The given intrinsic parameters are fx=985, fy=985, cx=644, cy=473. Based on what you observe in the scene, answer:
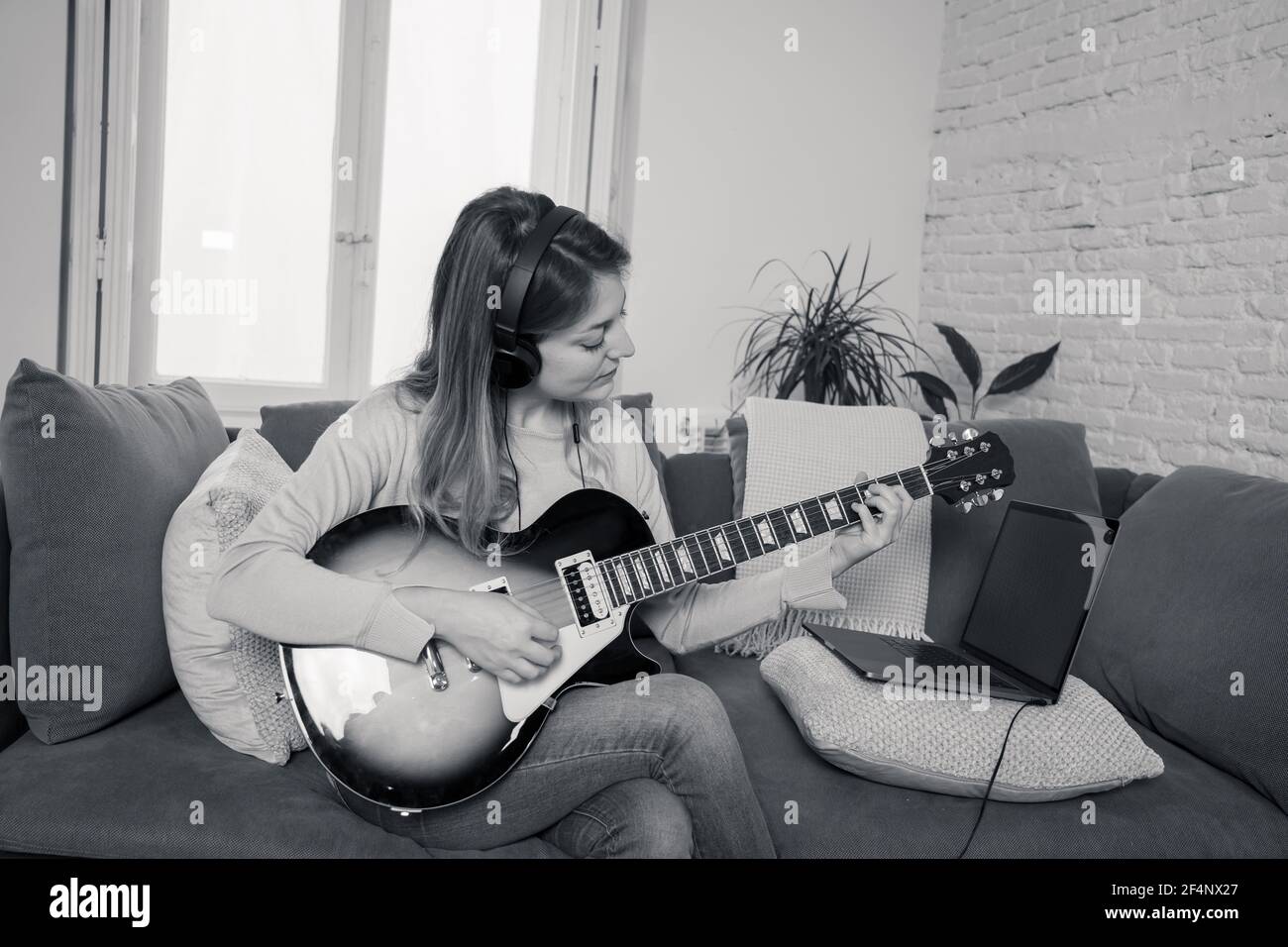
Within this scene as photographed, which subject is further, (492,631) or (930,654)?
(930,654)

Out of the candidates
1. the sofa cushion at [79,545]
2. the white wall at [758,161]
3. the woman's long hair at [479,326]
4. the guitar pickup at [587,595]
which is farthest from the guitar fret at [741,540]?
the white wall at [758,161]

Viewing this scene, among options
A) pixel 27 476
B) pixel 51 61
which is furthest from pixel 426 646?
pixel 51 61

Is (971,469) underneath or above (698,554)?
above

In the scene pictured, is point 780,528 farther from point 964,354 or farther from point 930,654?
point 964,354

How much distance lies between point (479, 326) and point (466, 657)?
0.45 metres

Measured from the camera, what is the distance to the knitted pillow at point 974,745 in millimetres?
1411

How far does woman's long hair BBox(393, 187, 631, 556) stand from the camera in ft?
4.38

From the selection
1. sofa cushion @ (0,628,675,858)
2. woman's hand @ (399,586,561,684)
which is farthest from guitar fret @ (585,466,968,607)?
sofa cushion @ (0,628,675,858)

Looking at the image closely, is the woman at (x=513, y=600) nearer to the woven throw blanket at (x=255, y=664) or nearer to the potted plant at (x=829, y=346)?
the woven throw blanket at (x=255, y=664)

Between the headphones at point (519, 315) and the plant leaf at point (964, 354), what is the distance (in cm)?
211

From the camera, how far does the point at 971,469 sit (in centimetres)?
160

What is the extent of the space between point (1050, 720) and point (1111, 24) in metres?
2.32


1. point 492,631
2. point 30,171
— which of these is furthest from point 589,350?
point 30,171
